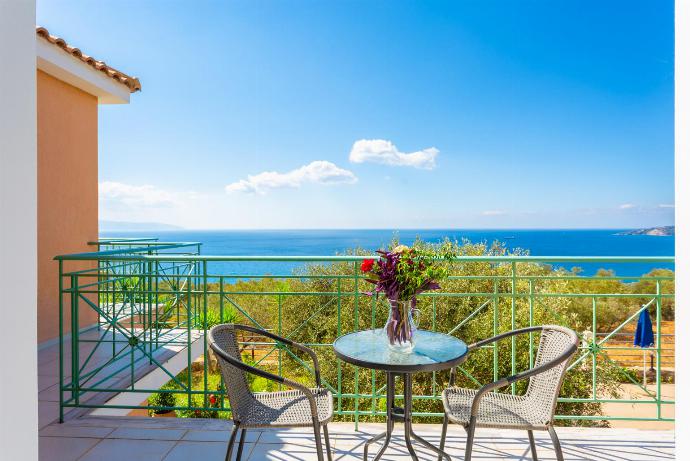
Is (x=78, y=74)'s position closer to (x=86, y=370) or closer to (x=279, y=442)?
(x=86, y=370)

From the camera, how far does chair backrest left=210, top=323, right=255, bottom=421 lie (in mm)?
1936

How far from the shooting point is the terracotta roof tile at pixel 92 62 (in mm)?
4586

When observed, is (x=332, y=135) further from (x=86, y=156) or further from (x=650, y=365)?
(x=86, y=156)

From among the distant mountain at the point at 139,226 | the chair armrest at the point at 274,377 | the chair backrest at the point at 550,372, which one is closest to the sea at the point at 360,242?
the distant mountain at the point at 139,226

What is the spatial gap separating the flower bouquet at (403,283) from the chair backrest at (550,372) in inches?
23.9

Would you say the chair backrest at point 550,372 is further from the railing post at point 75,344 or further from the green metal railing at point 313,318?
the railing post at point 75,344

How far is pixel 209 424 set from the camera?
111 inches

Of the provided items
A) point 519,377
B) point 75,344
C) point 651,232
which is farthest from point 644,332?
point 651,232

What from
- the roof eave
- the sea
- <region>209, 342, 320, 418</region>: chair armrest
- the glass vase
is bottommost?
the sea

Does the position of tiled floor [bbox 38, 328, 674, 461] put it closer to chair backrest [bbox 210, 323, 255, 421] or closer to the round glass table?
the round glass table

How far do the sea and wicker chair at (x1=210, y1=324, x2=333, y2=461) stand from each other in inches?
1247

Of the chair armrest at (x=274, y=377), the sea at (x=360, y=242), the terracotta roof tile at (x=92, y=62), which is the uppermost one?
the terracotta roof tile at (x=92, y=62)

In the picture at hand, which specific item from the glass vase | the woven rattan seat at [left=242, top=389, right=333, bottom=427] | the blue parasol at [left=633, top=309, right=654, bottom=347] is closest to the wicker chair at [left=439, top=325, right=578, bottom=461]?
the glass vase

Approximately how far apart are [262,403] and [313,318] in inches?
251
